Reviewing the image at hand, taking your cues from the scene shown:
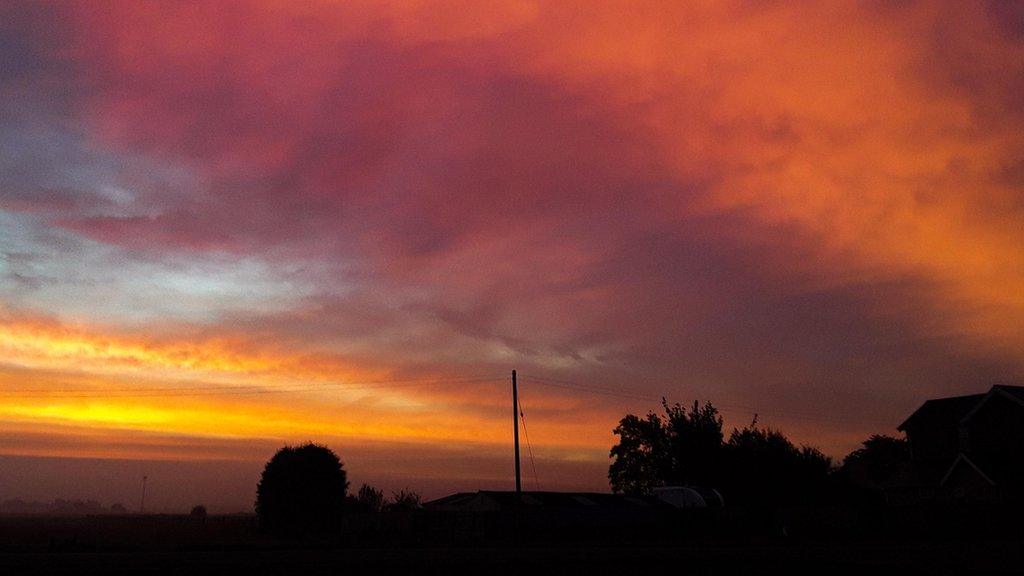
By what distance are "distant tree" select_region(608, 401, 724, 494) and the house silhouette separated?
1746 cm

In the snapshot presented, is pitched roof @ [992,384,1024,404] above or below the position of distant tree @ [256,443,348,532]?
above

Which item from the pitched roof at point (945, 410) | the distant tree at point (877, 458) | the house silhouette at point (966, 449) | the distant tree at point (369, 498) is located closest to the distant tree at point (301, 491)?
the distant tree at point (369, 498)

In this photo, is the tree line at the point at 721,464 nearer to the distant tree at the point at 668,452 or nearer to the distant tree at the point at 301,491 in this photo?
the distant tree at the point at 668,452

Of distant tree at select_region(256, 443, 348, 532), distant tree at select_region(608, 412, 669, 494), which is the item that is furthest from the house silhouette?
distant tree at select_region(256, 443, 348, 532)

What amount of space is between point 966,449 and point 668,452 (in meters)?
29.7

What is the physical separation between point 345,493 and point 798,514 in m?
37.3

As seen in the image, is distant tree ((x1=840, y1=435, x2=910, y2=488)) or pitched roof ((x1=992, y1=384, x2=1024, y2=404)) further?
distant tree ((x1=840, y1=435, x2=910, y2=488))

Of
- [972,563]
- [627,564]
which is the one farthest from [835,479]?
[627,564]

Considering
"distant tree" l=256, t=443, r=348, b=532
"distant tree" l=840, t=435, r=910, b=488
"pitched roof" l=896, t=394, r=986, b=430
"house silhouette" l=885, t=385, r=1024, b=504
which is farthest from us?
"distant tree" l=840, t=435, r=910, b=488

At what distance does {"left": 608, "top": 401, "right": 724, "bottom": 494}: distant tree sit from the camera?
278ft

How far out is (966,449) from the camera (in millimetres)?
71438

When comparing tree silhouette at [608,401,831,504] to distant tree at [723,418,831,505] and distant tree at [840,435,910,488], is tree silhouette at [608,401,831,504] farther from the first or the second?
distant tree at [840,435,910,488]

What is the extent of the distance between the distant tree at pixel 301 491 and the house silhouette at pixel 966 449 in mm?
50045

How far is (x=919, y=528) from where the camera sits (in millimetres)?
56188
